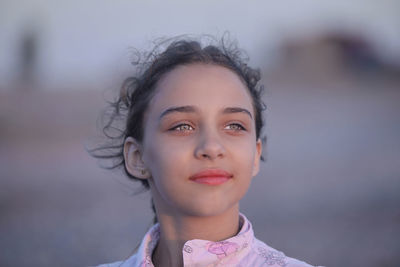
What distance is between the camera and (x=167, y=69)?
235cm

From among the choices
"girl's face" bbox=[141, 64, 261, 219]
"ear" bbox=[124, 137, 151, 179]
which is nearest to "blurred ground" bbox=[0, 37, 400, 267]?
"ear" bbox=[124, 137, 151, 179]

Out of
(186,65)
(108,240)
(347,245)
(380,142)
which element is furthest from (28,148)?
(186,65)

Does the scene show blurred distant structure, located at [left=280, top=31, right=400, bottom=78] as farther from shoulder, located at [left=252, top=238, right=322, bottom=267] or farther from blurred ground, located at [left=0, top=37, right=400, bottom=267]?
shoulder, located at [left=252, top=238, right=322, bottom=267]

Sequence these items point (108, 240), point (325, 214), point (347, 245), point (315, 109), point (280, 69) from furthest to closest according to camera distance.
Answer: point (280, 69) < point (315, 109) < point (325, 214) < point (108, 240) < point (347, 245)

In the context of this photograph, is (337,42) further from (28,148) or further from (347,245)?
(347,245)

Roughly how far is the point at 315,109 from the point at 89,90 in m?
10.6

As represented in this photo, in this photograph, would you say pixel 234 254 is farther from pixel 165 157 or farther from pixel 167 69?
pixel 167 69

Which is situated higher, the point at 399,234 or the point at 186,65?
the point at 186,65

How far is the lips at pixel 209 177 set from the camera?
196cm

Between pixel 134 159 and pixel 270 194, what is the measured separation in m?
5.06

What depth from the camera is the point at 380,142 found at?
10.5 metres

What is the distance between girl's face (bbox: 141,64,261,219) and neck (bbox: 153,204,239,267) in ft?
0.14

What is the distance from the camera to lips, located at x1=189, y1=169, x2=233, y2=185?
196 centimetres

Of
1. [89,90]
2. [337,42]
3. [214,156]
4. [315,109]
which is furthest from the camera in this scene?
[337,42]
